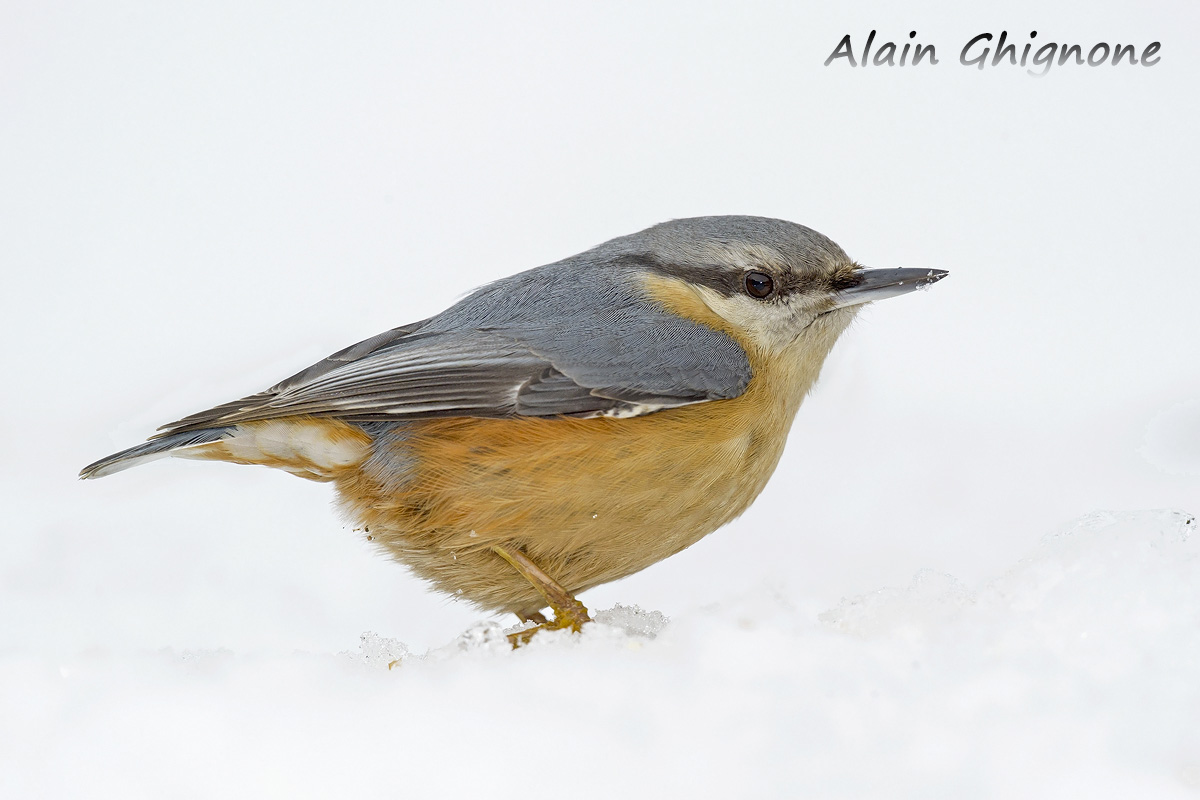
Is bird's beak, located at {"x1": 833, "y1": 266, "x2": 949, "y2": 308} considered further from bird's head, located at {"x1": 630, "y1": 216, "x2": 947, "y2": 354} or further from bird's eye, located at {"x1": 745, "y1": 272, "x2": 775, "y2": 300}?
bird's eye, located at {"x1": 745, "y1": 272, "x2": 775, "y2": 300}

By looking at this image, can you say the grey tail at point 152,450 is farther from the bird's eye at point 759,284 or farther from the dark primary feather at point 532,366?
the bird's eye at point 759,284

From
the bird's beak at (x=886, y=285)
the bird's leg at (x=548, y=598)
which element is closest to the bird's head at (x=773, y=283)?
the bird's beak at (x=886, y=285)

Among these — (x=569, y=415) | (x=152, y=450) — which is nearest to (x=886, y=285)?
(x=569, y=415)

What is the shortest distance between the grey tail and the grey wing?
3 centimetres

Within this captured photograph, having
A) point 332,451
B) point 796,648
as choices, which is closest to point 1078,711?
point 796,648

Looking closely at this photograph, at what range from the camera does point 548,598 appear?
3.40 m

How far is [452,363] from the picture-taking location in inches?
137

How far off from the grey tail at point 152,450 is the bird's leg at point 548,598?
39.4 inches

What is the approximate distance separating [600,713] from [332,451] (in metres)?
1.29

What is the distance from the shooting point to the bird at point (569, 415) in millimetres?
3246

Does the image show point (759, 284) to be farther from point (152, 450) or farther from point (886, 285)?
point (152, 450)

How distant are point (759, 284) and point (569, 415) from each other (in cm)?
81

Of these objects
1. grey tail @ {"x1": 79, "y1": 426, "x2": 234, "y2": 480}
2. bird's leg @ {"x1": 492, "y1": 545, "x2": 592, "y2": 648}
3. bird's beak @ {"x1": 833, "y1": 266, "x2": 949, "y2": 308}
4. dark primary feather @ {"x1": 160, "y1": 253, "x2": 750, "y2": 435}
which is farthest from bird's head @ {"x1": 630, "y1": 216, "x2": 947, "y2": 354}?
grey tail @ {"x1": 79, "y1": 426, "x2": 234, "y2": 480}

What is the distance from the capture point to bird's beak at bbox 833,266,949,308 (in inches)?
140
